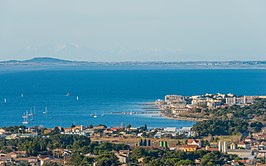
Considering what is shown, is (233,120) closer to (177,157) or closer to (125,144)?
(125,144)

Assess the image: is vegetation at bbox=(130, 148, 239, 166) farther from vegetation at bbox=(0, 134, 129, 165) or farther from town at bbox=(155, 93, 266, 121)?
town at bbox=(155, 93, 266, 121)

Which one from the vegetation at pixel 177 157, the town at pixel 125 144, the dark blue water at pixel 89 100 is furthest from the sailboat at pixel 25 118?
the vegetation at pixel 177 157

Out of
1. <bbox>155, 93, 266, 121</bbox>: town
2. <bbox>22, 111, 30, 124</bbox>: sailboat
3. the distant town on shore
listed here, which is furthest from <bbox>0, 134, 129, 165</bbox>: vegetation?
<bbox>155, 93, 266, 121</bbox>: town

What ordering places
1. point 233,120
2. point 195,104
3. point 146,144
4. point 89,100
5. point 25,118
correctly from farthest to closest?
point 89,100
point 195,104
point 25,118
point 233,120
point 146,144

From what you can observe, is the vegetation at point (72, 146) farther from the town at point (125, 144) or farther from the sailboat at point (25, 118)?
the sailboat at point (25, 118)

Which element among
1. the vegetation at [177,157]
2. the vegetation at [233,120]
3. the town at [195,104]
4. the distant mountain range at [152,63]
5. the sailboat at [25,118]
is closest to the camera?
the vegetation at [177,157]

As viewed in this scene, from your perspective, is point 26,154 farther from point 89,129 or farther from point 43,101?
point 43,101

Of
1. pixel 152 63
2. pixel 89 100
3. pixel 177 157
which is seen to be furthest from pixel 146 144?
pixel 152 63

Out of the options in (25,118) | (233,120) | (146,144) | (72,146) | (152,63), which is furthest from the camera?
(152,63)

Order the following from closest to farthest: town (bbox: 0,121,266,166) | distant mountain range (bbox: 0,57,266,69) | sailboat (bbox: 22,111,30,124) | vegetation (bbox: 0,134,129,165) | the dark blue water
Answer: vegetation (bbox: 0,134,129,165) → town (bbox: 0,121,266,166) → sailboat (bbox: 22,111,30,124) → the dark blue water → distant mountain range (bbox: 0,57,266,69)

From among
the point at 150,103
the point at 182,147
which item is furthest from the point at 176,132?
the point at 150,103

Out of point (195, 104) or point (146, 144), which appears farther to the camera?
point (195, 104)
